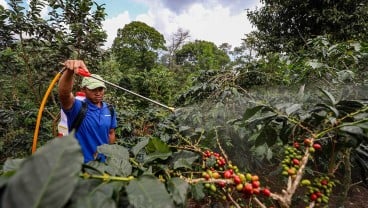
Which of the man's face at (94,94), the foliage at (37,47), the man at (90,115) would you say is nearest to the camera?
the man at (90,115)

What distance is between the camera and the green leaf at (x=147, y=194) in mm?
454

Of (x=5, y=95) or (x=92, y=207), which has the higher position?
(x=92, y=207)

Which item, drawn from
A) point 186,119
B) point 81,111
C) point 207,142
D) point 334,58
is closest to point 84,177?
point 207,142

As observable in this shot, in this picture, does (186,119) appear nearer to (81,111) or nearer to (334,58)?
(81,111)

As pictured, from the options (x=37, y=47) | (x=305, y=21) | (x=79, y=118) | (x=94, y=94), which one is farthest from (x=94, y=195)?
(x=305, y=21)

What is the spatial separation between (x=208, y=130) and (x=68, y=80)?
2.84 ft

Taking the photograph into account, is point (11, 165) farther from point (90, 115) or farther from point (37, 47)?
point (37, 47)

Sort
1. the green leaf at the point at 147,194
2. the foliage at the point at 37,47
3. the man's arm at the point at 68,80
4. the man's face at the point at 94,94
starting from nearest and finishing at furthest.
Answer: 1. the green leaf at the point at 147,194
2. the man's arm at the point at 68,80
3. the man's face at the point at 94,94
4. the foliage at the point at 37,47

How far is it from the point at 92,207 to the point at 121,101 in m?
3.98

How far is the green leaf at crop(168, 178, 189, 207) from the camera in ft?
1.64

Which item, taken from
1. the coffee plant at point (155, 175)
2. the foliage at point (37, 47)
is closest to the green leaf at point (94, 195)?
the coffee plant at point (155, 175)

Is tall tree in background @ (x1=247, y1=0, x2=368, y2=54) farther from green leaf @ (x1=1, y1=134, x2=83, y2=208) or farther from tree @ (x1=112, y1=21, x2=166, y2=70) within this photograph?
tree @ (x1=112, y1=21, x2=166, y2=70)

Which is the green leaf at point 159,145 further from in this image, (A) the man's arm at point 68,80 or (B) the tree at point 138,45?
(B) the tree at point 138,45

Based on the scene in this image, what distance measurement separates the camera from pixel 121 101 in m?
4.30
